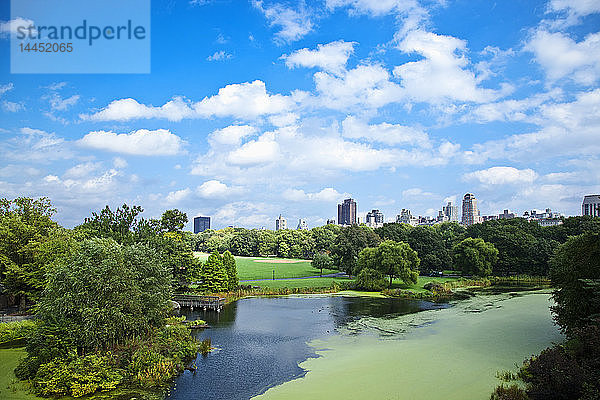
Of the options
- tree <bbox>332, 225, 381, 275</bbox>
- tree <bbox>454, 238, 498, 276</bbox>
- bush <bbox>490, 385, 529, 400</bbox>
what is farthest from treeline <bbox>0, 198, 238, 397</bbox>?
tree <bbox>454, 238, 498, 276</bbox>

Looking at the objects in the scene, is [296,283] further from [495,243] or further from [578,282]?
[578,282]

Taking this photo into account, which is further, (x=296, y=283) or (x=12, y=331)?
(x=296, y=283)

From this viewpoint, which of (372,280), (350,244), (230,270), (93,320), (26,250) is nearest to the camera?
(93,320)

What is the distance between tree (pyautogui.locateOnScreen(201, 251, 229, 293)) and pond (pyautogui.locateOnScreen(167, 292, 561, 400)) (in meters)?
4.70

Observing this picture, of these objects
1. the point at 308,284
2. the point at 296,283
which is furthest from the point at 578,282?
the point at 296,283

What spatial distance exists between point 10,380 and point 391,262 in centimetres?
4055

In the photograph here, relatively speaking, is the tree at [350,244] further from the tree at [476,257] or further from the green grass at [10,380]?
the green grass at [10,380]

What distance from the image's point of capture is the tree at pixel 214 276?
44500mm

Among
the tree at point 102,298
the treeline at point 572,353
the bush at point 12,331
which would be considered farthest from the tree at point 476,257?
the bush at point 12,331

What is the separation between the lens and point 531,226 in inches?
3017

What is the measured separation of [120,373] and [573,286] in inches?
952

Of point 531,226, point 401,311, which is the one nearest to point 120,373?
point 401,311

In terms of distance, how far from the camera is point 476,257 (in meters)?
62.9

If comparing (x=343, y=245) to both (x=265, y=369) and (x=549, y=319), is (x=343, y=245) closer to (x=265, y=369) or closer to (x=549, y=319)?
(x=549, y=319)
